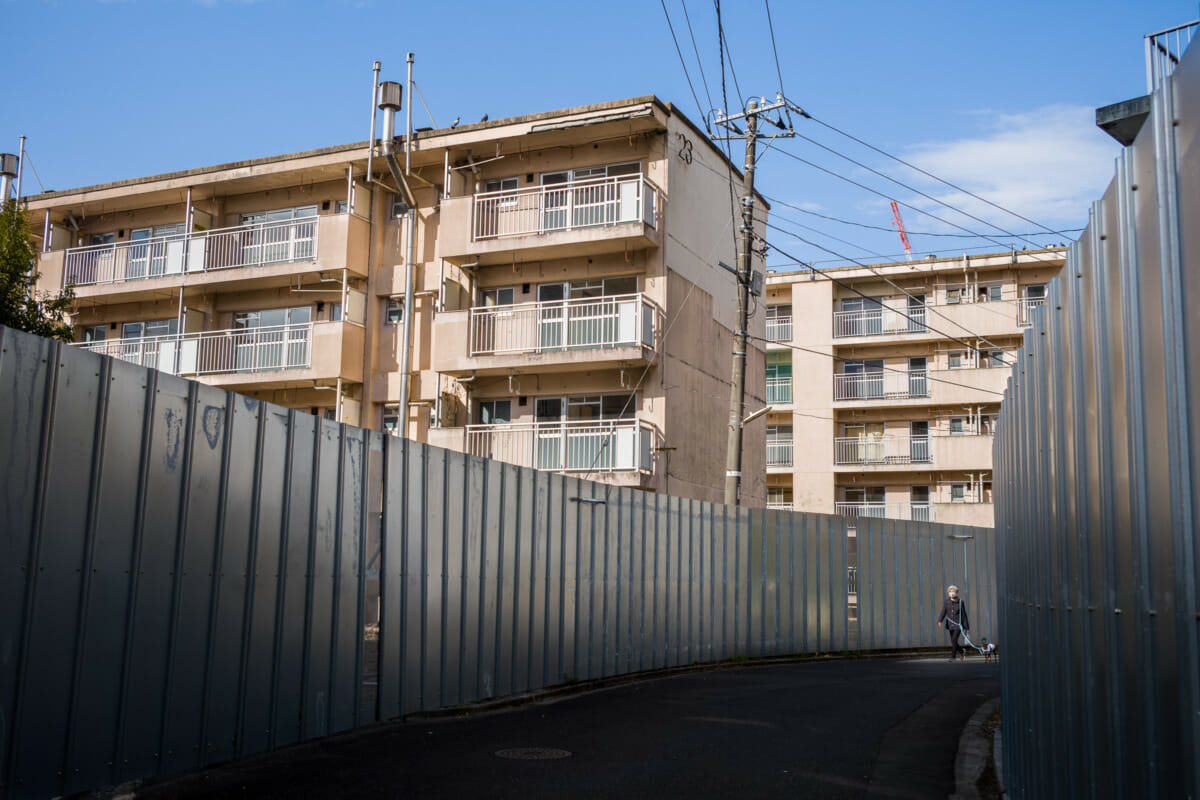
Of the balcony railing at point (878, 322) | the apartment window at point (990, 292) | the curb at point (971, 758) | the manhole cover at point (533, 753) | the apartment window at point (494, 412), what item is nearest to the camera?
the curb at point (971, 758)

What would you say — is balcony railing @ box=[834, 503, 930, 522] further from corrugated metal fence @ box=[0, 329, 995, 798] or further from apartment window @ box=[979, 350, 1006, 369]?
corrugated metal fence @ box=[0, 329, 995, 798]

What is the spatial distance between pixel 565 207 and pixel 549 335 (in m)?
3.38

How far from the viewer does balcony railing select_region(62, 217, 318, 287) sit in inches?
1275

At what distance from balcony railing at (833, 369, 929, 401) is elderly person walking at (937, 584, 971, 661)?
24.7 metres

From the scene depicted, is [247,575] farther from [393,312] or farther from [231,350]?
[231,350]

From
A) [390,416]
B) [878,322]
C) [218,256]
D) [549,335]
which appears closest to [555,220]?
[549,335]

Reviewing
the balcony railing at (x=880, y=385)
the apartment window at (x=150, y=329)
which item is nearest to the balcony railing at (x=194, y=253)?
the apartment window at (x=150, y=329)

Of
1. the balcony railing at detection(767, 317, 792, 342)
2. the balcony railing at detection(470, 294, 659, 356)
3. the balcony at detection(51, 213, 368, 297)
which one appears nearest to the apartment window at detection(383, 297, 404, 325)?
the balcony at detection(51, 213, 368, 297)

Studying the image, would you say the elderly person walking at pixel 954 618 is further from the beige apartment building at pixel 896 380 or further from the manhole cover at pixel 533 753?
the beige apartment building at pixel 896 380

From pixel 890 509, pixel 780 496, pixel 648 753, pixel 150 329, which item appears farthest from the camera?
pixel 780 496

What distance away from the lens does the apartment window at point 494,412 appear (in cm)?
3102

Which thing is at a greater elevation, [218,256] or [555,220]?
[555,220]

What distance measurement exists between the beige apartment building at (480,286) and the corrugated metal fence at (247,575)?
1264 centimetres

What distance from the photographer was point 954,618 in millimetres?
23141
